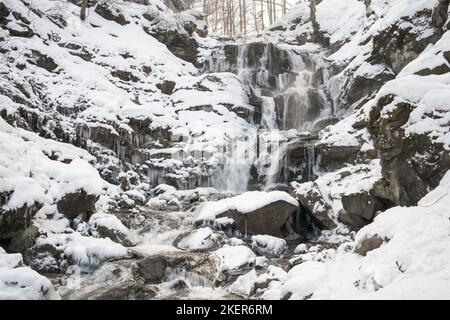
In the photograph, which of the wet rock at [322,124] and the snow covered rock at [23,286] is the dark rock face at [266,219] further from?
the wet rock at [322,124]

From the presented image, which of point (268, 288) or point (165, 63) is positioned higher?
point (165, 63)

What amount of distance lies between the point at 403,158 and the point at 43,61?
14.5 m

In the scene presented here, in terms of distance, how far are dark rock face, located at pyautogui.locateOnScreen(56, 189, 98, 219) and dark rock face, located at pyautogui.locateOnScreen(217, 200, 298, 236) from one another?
4158mm

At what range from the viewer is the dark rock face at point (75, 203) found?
961 cm

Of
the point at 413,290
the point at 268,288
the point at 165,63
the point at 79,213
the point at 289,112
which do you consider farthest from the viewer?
the point at 165,63

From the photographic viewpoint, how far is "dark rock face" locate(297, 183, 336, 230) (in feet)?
34.1

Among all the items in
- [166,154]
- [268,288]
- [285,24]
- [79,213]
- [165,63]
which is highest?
[285,24]

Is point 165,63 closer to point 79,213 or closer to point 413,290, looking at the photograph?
point 79,213

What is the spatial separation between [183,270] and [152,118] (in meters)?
9.09

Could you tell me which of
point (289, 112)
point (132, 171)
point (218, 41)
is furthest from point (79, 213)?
point (218, 41)

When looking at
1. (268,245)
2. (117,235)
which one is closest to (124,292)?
(117,235)

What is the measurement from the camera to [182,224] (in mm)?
11094

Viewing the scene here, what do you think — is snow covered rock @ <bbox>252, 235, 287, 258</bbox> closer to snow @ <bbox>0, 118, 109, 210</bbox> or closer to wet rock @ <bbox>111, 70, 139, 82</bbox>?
snow @ <bbox>0, 118, 109, 210</bbox>

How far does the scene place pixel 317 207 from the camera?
34.8 feet
